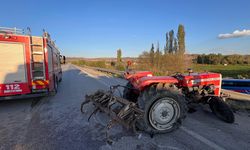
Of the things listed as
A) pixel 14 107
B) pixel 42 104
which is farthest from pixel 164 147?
pixel 14 107

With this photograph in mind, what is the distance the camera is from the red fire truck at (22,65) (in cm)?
566

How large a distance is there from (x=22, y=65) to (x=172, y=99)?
521 cm

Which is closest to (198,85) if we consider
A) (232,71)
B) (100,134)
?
(100,134)

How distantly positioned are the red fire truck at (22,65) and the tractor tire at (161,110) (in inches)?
169

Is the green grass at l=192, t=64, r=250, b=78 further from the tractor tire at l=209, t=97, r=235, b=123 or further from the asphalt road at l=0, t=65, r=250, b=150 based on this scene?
the asphalt road at l=0, t=65, r=250, b=150

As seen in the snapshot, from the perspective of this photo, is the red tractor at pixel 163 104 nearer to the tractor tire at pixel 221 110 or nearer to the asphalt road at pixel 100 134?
the tractor tire at pixel 221 110

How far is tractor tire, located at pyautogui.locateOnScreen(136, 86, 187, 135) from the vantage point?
357 cm

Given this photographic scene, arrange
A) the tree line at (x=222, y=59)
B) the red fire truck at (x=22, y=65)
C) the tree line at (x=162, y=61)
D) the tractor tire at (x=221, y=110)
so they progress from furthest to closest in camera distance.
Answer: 1. the tree line at (x=222, y=59)
2. the tree line at (x=162, y=61)
3. the red fire truck at (x=22, y=65)
4. the tractor tire at (x=221, y=110)

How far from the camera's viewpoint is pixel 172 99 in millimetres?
3723

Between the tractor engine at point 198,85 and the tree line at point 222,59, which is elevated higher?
the tree line at point 222,59

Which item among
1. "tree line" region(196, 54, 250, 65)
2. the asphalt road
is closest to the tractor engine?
the asphalt road

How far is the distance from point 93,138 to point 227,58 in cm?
6704

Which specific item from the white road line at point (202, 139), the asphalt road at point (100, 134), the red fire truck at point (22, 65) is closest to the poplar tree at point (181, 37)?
the asphalt road at point (100, 134)

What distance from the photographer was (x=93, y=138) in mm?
3471
